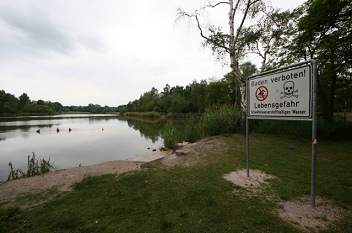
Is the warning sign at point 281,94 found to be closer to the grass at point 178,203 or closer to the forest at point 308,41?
the grass at point 178,203

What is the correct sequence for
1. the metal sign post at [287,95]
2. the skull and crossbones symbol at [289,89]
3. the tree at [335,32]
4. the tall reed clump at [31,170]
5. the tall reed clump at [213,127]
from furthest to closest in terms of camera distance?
1. the tall reed clump at [213,127]
2. the tree at [335,32]
3. the tall reed clump at [31,170]
4. the skull and crossbones symbol at [289,89]
5. the metal sign post at [287,95]

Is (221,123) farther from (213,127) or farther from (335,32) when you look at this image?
(335,32)

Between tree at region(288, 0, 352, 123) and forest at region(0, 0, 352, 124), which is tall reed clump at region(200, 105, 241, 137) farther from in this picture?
tree at region(288, 0, 352, 123)

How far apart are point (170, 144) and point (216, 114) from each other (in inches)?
159

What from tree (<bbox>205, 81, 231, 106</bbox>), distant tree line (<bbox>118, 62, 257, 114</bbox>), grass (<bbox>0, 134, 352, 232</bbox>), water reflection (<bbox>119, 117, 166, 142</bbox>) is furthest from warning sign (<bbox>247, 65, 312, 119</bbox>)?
tree (<bbox>205, 81, 231, 106</bbox>)

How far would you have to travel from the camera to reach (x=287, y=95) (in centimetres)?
317

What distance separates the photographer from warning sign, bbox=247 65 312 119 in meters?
2.84

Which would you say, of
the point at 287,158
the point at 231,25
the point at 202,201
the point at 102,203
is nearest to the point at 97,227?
the point at 102,203

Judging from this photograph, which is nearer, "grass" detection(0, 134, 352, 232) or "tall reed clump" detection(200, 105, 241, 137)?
"grass" detection(0, 134, 352, 232)

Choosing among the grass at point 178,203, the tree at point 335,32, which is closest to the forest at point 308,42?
the tree at point 335,32

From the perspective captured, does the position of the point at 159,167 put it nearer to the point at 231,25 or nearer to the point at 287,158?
the point at 287,158

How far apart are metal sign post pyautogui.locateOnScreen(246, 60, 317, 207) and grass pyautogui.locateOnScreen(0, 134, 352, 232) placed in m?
1.02

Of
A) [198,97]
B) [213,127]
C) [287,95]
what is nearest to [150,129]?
[213,127]

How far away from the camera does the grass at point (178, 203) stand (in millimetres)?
2359
